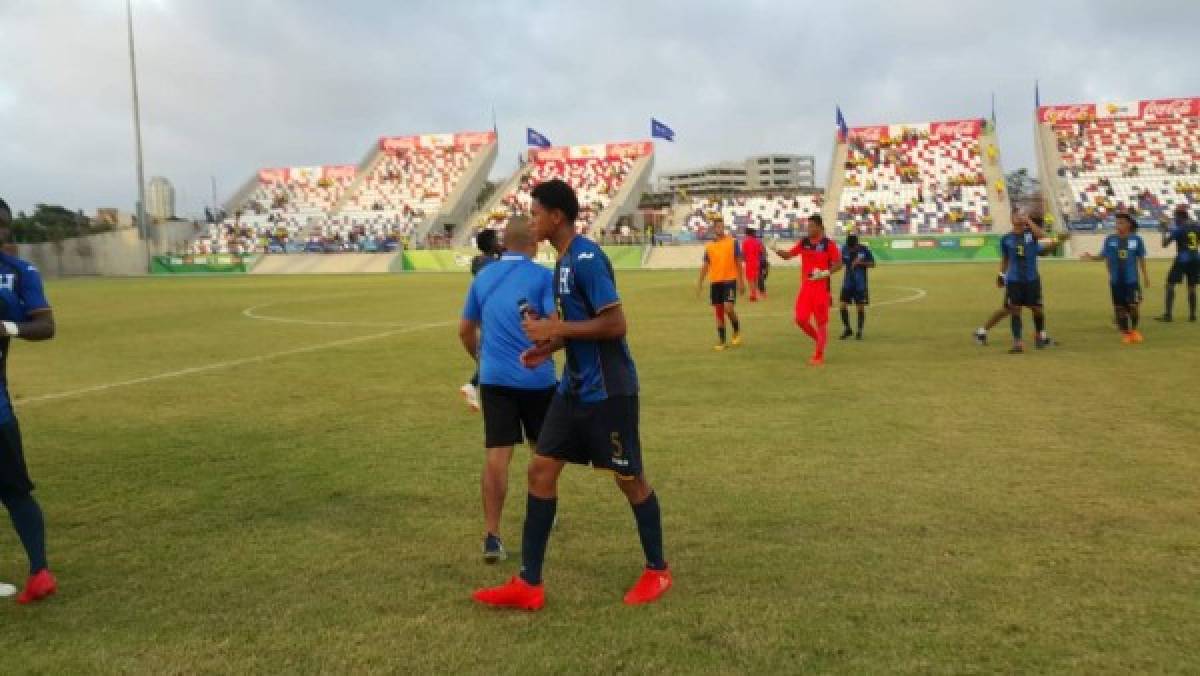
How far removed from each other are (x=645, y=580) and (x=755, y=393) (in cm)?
591

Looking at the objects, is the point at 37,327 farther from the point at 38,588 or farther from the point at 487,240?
the point at 487,240

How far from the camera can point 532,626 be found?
4203 mm

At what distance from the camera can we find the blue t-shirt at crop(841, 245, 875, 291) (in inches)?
610

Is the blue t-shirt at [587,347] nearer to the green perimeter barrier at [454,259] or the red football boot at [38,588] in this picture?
the red football boot at [38,588]

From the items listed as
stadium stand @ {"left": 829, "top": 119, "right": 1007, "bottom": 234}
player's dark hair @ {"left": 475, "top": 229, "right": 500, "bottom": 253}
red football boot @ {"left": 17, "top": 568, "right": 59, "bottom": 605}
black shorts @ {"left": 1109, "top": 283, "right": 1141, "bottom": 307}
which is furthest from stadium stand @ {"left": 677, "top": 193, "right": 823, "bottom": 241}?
red football boot @ {"left": 17, "top": 568, "right": 59, "bottom": 605}

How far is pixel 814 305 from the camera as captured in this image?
41.8 feet

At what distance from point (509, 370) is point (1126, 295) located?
41.4 ft

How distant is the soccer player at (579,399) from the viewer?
4.35 metres

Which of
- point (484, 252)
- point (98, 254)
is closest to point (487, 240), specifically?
point (484, 252)

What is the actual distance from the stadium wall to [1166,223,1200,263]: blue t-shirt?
61757 millimetres

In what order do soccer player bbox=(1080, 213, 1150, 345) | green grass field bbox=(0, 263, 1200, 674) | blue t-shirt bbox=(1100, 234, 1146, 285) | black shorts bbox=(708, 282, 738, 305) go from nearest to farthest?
1. green grass field bbox=(0, 263, 1200, 674)
2. soccer player bbox=(1080, 213, 1150, 345)
3. blue t-shirt bbox=(1100, 234, 1146, 285)
4. black shorts bbox=(708, 282, 738, 305)

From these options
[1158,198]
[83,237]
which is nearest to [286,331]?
[83,237]

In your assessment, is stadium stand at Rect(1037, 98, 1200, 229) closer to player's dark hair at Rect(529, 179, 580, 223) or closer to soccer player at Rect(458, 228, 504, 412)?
soccer player at Rect(458, 228, 504, 412)

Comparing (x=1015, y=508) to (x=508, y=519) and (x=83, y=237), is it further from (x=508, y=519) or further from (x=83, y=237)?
(x=83, y=237)
